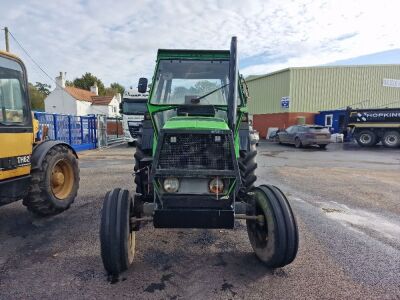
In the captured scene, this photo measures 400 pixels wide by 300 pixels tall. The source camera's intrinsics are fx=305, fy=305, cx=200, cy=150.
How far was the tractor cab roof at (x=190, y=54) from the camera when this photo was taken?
15.4 feet

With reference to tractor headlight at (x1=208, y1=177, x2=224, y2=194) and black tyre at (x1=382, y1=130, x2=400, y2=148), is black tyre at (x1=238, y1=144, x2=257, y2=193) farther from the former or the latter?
black tyre at (x1=382, y1=130, x2=400, y2=148)

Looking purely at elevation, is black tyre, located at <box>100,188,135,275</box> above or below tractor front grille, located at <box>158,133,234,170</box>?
below

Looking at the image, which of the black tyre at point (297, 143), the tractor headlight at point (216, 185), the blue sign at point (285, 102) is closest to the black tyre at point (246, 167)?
the tractor headlight at point (216, 185)

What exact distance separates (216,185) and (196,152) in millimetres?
425

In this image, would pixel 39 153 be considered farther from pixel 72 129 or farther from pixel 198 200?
pixel 72 129

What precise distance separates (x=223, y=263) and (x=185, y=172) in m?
1.25

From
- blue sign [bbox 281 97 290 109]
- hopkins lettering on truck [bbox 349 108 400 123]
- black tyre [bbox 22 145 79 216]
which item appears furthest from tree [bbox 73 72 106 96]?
black tyre [bbox 22 145 79 216]

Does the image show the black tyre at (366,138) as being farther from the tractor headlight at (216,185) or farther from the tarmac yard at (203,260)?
the tractor headlight at (216,185)

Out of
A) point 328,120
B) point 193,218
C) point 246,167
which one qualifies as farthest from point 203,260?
point 328,120

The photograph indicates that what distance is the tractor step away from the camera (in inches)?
126

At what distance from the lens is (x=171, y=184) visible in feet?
11.0

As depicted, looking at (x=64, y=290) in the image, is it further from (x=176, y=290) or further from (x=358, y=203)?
(x=358, y=203)

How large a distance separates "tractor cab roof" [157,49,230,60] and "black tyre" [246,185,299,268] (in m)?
2.24

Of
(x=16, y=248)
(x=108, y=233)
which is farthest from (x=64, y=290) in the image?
(x=16, y=248)
